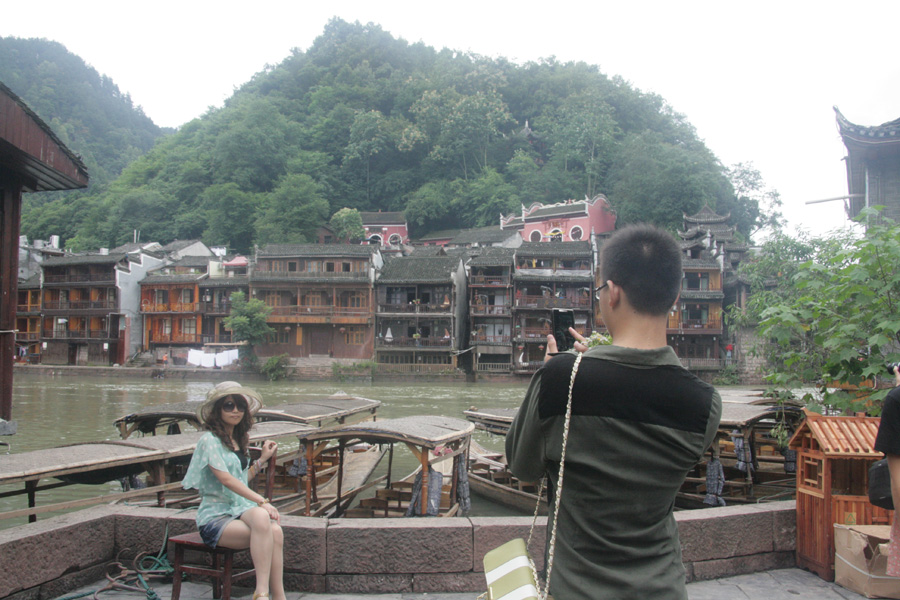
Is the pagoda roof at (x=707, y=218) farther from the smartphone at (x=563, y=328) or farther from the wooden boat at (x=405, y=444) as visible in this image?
the smartphone at (x=563, y=328)

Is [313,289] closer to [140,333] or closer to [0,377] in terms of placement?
[140,333]

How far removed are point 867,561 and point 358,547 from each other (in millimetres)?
3359

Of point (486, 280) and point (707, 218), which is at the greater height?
point (707, 218)

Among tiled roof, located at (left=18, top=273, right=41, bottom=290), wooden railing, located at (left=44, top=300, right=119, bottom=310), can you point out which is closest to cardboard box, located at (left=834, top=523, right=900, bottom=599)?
wooden railing, located at (left=44, top=300, right=119, bottom=310)

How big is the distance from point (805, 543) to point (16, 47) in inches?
4832

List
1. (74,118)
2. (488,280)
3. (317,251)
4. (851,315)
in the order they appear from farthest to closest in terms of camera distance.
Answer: (74,118), (317,251), (488,280), (851,315)

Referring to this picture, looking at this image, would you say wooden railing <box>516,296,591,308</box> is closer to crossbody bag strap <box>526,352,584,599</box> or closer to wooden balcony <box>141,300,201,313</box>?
wooden balcony <box>141,300,201,313</box>

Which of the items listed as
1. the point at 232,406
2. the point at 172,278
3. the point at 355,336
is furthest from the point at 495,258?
the point at 232,406

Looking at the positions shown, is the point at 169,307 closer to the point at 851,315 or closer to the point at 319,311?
the point at 319,311

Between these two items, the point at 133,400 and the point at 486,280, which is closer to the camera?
the point at 133,400

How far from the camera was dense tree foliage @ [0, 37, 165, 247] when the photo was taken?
57.6 m

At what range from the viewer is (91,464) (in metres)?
4.89

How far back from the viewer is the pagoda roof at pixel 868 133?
939cm

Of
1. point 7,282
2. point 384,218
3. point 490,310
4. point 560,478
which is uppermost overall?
point 384,218
